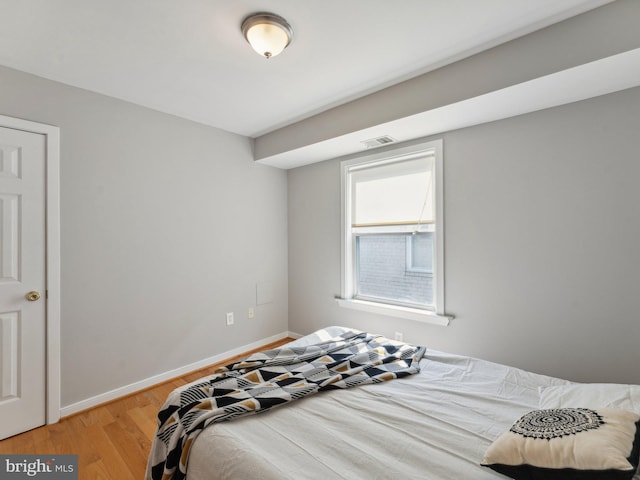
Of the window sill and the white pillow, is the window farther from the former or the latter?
the white pillow

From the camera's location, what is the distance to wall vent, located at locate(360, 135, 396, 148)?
286 centimetres

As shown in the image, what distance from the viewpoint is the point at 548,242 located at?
7.43 ft

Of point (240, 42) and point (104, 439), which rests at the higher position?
point (240, 42)

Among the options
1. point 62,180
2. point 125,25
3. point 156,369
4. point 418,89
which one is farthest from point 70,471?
point 418,89

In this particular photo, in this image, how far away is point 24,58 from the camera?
6.73 feet

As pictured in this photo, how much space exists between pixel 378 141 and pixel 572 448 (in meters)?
2.54

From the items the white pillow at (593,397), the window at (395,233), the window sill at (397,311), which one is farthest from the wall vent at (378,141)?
the white pillow at (593,397)

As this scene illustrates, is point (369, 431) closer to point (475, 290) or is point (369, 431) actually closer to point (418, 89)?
point (475, 290)

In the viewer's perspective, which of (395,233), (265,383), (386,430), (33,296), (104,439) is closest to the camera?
(386,430)

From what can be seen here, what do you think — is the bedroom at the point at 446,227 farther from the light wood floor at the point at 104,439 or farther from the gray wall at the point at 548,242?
the light wood floor at the point at 104,439

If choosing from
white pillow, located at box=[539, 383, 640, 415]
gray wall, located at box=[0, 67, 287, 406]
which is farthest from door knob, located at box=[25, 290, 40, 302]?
white pillow, located at box=[539, 383, 640, 415]

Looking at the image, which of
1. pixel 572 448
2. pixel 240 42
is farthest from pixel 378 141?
pixel 572 448

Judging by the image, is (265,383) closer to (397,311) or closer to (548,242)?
(397,311)

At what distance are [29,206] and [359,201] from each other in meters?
2.76
